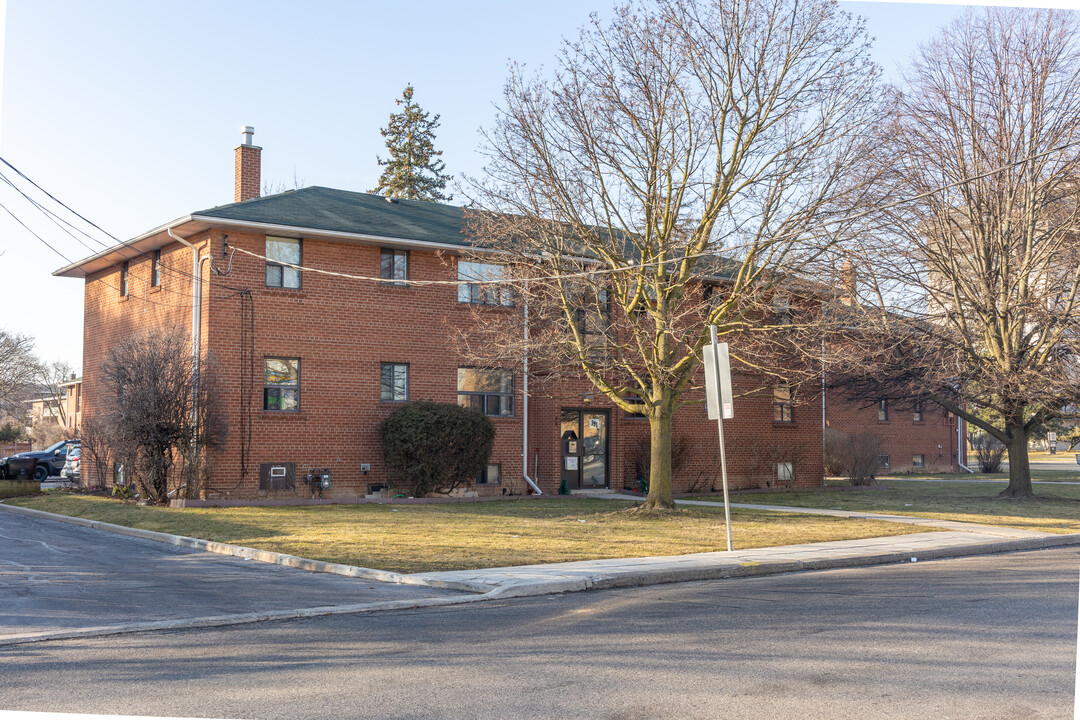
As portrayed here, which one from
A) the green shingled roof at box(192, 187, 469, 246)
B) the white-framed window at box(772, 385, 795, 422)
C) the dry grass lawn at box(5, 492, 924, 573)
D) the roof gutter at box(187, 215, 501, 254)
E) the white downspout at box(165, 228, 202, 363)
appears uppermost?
the green shingled roof at box(192, 187, 469, 246)

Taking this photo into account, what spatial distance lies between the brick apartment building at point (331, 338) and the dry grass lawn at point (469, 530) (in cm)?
231

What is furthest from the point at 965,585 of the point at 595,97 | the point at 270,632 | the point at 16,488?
the point at 16,488

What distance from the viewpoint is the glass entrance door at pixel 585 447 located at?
26719 mm

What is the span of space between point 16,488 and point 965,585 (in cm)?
2482

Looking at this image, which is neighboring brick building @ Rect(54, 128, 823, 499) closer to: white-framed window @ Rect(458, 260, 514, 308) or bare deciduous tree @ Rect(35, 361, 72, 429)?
white-framed window @ Rect(458, 260, 514, 308)

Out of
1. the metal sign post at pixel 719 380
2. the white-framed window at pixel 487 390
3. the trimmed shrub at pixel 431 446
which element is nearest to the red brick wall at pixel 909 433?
the white-framed window at pixel 487 390

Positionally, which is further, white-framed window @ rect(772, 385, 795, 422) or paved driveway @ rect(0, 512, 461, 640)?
white-framed window @ rect(772, 385, 795, 422)

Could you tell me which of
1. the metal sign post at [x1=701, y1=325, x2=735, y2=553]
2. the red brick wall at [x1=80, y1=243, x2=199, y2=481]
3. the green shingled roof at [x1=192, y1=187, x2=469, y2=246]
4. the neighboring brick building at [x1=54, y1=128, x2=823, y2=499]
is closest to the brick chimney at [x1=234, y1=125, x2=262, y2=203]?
the neighboring brick building at [x1=54, y1=128, x2=823, y2=499]

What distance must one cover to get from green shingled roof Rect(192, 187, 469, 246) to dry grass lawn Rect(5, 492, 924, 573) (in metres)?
6.75

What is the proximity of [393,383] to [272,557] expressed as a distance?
11243mm

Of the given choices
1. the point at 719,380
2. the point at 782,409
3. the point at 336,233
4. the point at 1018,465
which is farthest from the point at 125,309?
the point at 1018,465

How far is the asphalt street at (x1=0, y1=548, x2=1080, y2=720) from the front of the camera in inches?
230

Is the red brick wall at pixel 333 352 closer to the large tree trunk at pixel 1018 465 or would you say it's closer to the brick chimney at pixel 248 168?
the brick chimney at pixel 248 168

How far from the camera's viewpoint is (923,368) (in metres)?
25.4
